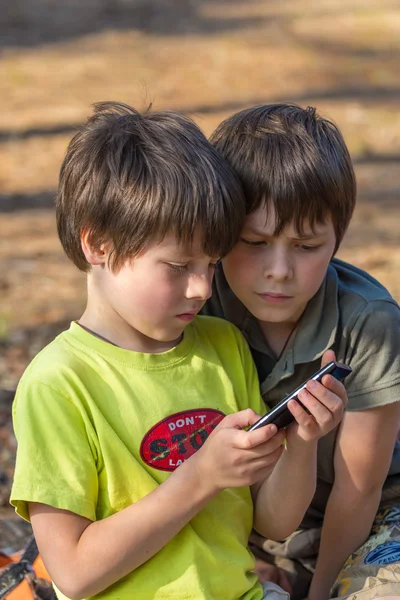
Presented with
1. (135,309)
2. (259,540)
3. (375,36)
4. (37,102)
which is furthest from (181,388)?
(375,36)

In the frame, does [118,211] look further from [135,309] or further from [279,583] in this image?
[279,583]

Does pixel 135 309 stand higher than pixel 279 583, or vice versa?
pixel 135 309

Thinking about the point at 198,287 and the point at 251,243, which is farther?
Answer: the point at 251,243

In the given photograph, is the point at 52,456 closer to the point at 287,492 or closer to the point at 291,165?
the point at 287,492

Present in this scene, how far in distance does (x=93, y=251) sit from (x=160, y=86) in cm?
940

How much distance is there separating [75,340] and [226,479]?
0.52 meters

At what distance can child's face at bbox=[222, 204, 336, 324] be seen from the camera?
2.46 m

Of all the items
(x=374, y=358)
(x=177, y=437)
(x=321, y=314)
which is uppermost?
(x=321, y=314)

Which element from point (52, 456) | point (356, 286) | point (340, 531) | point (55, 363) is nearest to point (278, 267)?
point (356, 286)

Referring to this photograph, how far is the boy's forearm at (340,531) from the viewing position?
9.01ft

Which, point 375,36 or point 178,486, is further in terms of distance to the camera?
point 375,36

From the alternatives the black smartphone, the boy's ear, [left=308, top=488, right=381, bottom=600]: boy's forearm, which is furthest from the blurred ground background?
the black smartphone

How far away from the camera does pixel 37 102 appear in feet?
35.8

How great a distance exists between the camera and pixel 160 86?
451 inches
